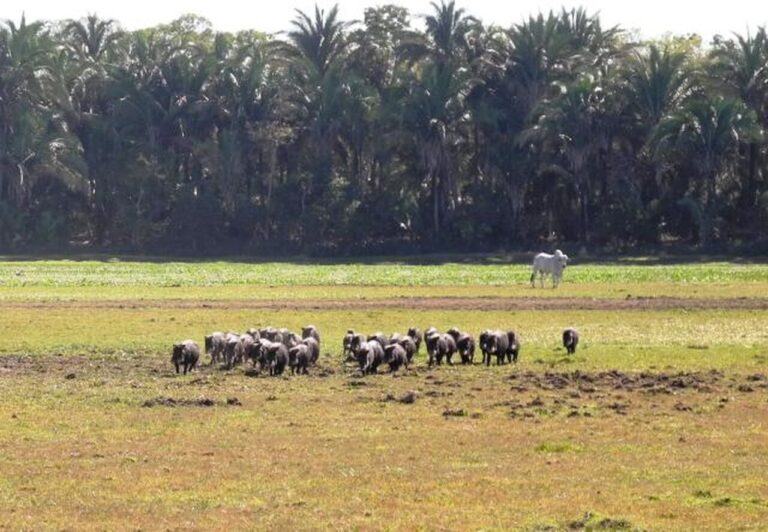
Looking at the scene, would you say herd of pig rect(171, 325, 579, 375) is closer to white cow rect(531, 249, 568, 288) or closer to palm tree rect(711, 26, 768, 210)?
white cow rect(531, 249, 568, 288)

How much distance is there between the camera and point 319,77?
315 ft

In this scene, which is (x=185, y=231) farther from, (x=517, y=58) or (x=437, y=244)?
(x=517, y=58)

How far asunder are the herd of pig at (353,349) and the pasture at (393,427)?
0.49 m

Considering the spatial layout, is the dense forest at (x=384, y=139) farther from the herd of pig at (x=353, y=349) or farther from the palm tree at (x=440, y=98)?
the herd of pig at (x=353, y=349)

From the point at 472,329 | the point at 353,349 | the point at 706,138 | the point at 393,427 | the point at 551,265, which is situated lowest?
the point at 393,427

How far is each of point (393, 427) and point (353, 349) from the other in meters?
10.6

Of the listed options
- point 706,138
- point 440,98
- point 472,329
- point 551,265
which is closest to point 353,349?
point 472,329

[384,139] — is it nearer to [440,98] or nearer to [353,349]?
[440,98]

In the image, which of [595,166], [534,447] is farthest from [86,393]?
[595,166]

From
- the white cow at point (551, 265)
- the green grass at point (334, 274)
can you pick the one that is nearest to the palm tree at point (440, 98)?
the green grass at point (334, 274)

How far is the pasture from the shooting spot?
60.2ft

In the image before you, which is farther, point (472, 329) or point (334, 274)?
point (334, 274)

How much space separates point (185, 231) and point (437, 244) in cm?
1616

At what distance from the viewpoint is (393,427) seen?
24.6 m
